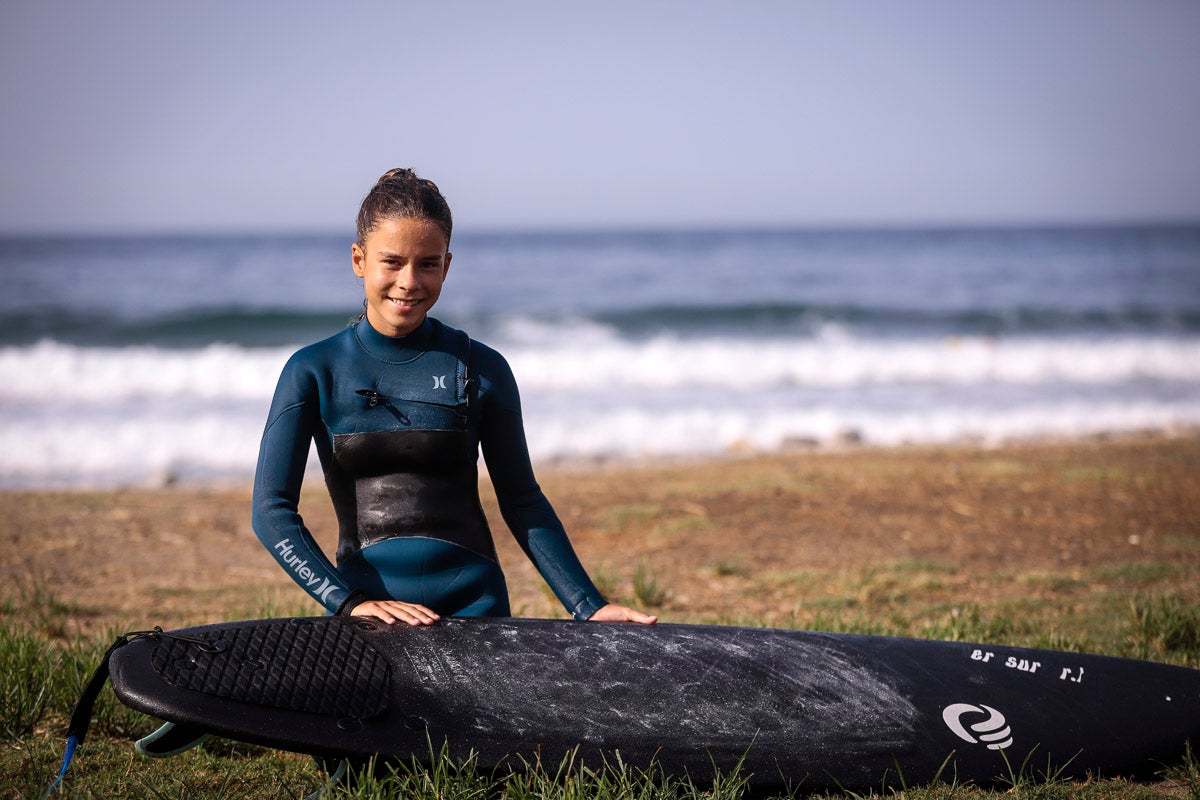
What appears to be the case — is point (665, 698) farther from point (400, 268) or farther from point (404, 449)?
point (400, 268)

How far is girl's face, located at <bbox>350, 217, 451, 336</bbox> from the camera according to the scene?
288 centimetres

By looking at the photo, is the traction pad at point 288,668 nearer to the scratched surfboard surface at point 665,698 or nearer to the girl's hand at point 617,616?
the scratched surfboard surface at point 665,698

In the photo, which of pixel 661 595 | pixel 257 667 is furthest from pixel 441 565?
pixel 661 595

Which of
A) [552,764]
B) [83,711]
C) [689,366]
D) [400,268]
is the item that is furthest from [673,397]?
[83,711]

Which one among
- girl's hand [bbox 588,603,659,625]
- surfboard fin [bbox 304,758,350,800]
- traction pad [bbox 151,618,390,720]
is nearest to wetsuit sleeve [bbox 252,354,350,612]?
traction pad [bbox 151,618,390,720]

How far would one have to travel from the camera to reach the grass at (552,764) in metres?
2.72

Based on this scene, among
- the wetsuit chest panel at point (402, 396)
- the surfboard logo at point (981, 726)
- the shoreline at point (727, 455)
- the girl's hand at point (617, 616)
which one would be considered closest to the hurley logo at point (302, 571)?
the wetsuit chest panel at point (402, 396)

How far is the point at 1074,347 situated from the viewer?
1725 centimetres

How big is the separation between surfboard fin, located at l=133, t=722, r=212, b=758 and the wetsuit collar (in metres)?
1.07

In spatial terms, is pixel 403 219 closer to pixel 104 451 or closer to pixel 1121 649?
Result: pixel 1121 649

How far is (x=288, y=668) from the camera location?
8.89 feet

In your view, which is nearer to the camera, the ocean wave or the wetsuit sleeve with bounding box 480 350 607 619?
the wetsuit sleeve with bounding box 480 350 607 619

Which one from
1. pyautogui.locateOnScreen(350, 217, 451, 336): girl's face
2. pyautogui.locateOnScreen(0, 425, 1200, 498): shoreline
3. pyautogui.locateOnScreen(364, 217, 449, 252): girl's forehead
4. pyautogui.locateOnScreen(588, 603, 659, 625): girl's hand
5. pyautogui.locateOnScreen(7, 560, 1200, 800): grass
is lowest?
pyautogui.locateOnScreen(0, 425, 1200, 498): shoreline

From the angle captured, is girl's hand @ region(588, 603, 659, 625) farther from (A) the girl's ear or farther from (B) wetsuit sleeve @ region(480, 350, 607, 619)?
(A) the girl's ear
